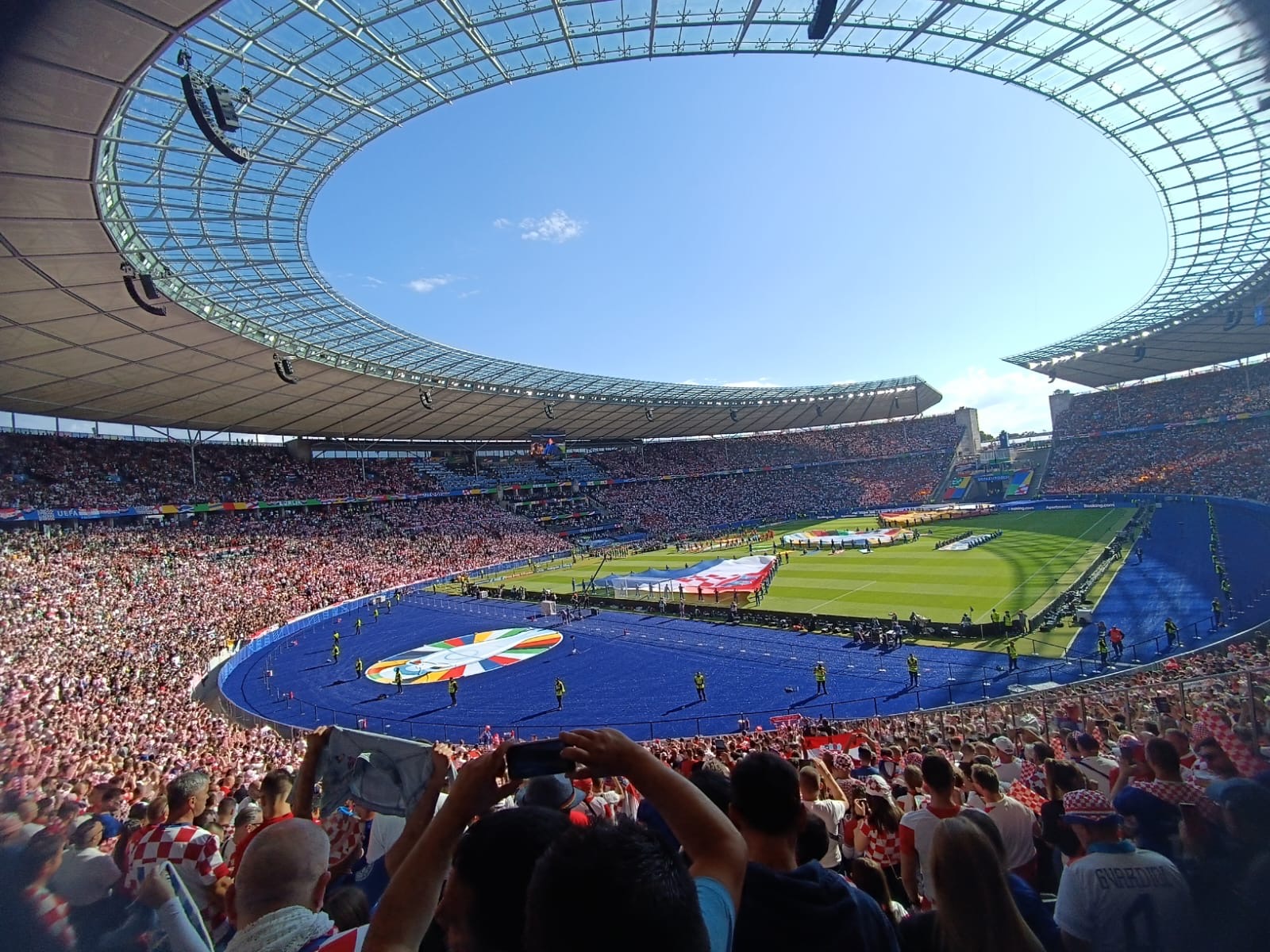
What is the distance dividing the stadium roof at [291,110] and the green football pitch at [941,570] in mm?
17367

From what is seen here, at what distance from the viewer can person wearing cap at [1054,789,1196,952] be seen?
285 cm

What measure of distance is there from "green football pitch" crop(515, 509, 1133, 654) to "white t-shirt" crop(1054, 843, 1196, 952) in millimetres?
22599

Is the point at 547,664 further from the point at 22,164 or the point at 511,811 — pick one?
the point at 511,811

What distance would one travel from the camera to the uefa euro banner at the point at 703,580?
1292 inches

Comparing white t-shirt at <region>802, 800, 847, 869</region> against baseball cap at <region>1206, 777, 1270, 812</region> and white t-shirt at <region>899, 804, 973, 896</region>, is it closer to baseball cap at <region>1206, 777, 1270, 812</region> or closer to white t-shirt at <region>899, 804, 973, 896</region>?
white t-shirt at <region>899, 804, 973, 896</region>

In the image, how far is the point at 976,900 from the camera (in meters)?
2.31

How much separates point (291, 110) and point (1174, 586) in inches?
1481

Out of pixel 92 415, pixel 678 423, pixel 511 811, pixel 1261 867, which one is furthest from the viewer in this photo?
pixel 678 423

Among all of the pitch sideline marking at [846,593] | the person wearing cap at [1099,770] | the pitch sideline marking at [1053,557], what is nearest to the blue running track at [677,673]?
the pitch sideline marking at [1053,557]

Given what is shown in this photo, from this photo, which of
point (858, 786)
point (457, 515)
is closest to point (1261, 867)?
point (858, 786)

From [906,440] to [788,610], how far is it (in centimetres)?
6524

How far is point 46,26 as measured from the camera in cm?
1144

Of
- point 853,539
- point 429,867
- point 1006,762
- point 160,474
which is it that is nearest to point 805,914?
point 429,867

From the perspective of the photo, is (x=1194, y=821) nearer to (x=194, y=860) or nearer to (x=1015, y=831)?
(x=1015, y=831)
